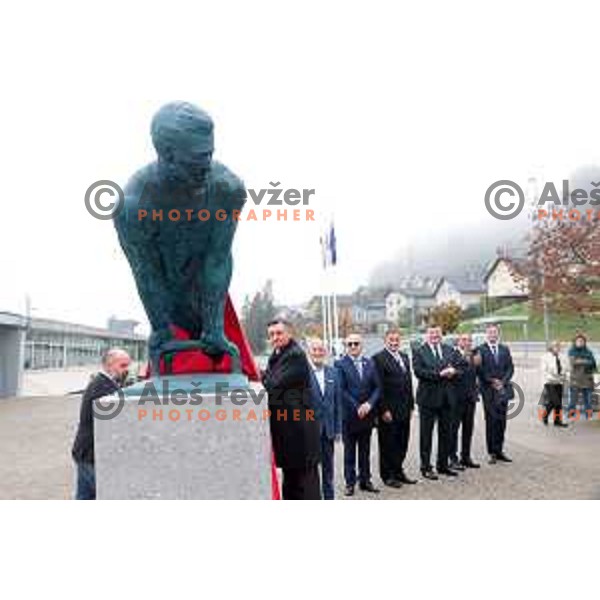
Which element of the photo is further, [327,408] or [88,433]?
[327,408]

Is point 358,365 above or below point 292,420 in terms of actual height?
above

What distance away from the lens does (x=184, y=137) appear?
8.88 ft

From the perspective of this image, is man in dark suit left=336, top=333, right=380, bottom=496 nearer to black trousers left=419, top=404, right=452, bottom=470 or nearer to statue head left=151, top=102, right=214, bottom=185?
black trousers left=419, top=404, right=452, bottom=470

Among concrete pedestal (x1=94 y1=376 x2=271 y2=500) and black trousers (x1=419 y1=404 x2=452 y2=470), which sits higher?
concrete pedestal (x1=94 y1=376 x2=271 y2=500)

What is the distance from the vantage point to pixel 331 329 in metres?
12.6

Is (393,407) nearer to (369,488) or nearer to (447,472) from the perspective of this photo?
(369,488)

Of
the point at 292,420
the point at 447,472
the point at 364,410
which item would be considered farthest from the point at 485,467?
the point at 292,420

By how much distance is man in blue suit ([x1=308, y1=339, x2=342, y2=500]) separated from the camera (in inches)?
174

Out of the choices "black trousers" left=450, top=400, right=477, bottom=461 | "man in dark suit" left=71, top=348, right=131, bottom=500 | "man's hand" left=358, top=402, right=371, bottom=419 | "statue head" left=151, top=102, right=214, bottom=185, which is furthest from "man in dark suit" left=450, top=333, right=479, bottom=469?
"statue head" left=151, top=102, right=214, bottom=185

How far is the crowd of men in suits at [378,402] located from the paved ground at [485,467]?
0.26m

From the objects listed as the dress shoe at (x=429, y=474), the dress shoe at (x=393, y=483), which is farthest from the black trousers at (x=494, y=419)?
the dress shoe at (x=393, y=483)

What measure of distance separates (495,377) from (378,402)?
64.4 inches

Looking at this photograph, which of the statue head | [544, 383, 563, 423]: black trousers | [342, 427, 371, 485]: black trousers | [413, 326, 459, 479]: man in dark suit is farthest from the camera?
[544, 383, 563, 423]: black trousers

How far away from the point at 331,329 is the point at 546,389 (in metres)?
4.64
